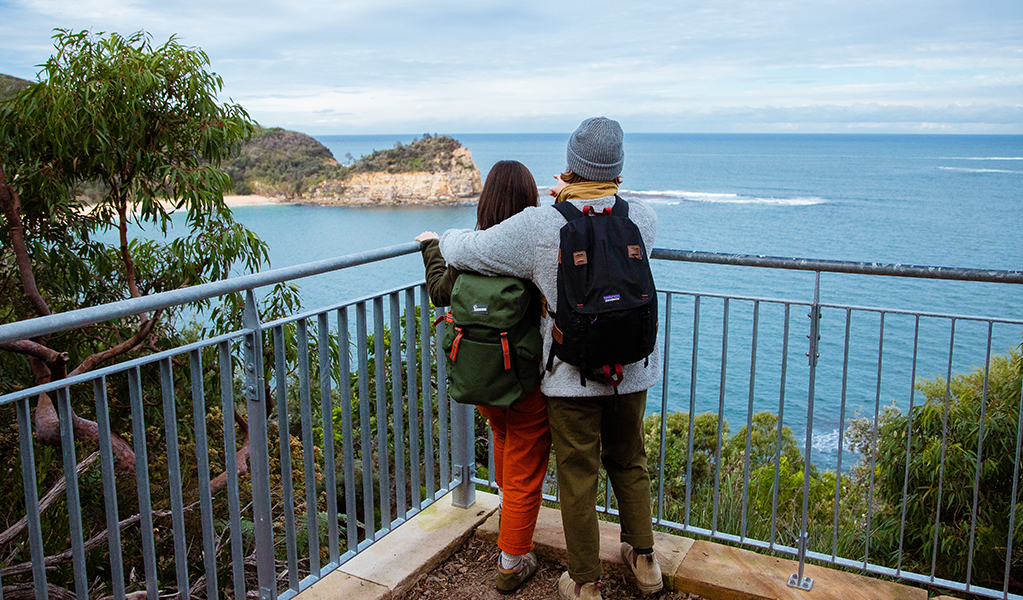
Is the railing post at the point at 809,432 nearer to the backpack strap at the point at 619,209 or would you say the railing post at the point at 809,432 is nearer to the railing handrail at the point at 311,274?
the railing handrail at the point at 311,274

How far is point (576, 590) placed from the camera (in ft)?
8.92

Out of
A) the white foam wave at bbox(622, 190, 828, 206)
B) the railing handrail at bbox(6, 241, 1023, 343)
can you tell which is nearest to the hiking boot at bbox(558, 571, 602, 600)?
the railing handrail at bbox(6, 241, 1023, 343)

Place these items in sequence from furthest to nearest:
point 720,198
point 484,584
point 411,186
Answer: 1. point 720,198
2. point 411,186
3. point 484,584

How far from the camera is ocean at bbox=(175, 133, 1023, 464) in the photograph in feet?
116

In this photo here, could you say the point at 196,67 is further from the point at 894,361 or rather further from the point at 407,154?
the point at 407,154

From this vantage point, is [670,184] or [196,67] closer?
[196,67]

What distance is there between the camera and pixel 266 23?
66.2 m

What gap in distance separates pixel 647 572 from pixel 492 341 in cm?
105

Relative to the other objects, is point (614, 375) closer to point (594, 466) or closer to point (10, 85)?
point (594, 466)

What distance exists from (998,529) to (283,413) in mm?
7266

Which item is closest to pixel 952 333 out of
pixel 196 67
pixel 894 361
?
pixel 196 67

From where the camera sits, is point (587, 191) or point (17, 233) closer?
point (587, 191)

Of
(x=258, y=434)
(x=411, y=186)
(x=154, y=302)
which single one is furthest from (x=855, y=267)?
(x=411, y=186)

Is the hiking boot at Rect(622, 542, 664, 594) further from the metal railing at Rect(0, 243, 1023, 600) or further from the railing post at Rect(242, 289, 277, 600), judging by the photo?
the railing post at Rect(242, 289, 277, 600)
